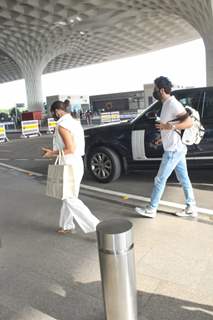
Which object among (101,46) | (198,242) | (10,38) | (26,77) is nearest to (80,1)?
(10,38)

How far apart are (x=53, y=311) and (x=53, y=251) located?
1.25m

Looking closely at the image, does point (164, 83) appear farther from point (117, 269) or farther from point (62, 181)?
point (117, 269)

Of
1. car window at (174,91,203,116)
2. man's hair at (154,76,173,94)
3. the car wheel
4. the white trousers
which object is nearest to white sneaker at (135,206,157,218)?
the white trousers

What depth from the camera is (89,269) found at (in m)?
3.57

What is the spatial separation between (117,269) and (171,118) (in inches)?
105

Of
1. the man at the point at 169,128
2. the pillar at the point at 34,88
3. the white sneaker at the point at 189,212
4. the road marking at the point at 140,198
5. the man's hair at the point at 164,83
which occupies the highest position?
the pillar at the point at 34,88

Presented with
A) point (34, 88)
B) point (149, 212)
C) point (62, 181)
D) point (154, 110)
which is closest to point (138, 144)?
point (154, 110)

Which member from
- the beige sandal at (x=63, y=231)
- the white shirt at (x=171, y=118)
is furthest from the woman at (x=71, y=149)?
the white shirt at (x=171, y=118)

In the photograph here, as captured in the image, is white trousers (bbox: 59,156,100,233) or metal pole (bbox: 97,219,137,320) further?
white trousers (bbox: 59,156,100,233)

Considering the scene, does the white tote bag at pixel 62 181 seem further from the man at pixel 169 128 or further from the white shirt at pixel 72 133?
the man at pixel 169 128

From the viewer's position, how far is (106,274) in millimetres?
2396

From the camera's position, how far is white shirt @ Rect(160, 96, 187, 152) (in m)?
4.55

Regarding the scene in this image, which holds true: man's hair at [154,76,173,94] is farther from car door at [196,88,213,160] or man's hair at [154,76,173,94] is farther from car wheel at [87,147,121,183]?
car wheel at [87,147,121,183]

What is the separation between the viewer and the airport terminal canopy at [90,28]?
26531mm
